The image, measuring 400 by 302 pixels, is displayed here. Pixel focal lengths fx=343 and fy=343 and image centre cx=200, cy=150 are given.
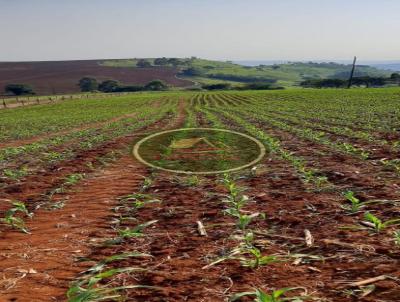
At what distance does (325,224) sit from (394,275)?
161 cm

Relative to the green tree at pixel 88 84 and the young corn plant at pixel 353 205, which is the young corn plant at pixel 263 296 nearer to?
the young corn plant at pixel 353 205

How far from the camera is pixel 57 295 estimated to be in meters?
3.22

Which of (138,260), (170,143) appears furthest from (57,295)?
(170,143)

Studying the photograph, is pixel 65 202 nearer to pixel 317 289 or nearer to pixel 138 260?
pixel 138 260

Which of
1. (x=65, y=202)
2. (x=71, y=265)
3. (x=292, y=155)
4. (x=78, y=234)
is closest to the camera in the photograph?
(x=71, y=265)

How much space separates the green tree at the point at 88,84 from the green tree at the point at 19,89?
17.3 m

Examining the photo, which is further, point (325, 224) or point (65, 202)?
point (65, 202)

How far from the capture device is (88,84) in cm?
12212

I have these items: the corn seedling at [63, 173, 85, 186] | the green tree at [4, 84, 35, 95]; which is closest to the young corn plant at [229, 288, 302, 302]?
the corn seedling at [63, 173, 85, 186]

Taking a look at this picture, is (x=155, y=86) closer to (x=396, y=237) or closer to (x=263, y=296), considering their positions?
(x=396, y=237)

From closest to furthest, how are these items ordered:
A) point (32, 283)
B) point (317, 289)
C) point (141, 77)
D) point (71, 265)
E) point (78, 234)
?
point (317, 289)
point (32, 283)
point (71, 265)
point (78, 234)
point (141, 77)

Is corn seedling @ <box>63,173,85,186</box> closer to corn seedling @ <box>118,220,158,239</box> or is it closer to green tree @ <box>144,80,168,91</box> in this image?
corn seedling @ <box>118,220,158,239</box>

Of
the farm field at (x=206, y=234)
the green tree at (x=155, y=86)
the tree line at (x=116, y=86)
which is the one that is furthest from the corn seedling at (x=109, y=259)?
the green tree at (x=155, y=86)

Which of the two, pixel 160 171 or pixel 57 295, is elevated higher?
pixel 57 295
